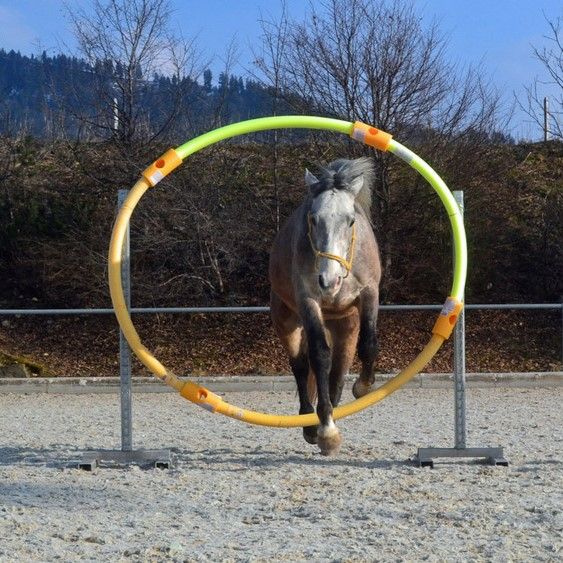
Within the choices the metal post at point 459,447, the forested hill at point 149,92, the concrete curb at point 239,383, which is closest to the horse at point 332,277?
the metal post at point 459,447

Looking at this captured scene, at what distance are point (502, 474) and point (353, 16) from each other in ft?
36.9

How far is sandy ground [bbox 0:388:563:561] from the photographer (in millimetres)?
5191

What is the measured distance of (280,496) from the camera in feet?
21.5

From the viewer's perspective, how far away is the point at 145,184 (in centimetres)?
763

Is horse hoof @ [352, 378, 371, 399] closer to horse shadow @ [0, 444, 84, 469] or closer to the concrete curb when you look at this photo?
horse shadow @ [0, 444, 84, 469]

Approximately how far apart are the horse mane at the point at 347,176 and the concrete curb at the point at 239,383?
6.62m

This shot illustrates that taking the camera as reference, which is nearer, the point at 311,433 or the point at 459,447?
the point at 311,433

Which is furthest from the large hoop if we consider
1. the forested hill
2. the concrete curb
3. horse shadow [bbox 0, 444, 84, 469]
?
the forested hill

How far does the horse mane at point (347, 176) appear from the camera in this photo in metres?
7.03

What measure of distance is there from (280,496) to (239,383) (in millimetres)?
7334

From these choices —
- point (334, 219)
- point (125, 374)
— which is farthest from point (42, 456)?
point (334, 219)

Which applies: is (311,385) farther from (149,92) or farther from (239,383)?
(149,92)

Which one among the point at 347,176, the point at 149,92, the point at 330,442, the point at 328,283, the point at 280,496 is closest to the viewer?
the point at 328,283

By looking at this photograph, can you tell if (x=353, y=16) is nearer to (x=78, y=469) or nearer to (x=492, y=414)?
(x=492, y=414)
